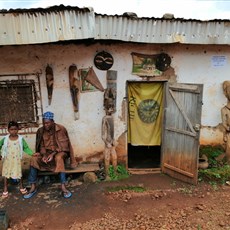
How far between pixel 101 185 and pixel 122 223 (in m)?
1.37

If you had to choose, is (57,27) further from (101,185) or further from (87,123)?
(101,185)

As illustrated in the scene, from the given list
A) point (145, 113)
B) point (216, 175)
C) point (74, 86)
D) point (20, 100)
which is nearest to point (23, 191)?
point (20, 100)

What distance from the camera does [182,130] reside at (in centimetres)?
628

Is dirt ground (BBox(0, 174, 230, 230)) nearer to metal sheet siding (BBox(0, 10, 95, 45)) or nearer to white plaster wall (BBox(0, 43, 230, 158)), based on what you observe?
white plaster wall (BBox(0, 43, 230, 158))

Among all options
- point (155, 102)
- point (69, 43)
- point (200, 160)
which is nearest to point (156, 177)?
point (200, 160)

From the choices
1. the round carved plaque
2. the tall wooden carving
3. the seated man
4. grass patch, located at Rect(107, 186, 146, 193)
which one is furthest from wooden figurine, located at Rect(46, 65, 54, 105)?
grass patch, located at Rect(107, 186, 146, 193)

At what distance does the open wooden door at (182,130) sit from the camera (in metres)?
6.00

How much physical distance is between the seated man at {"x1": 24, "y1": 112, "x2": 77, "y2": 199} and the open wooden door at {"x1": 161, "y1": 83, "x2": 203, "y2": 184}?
2402 millimetres

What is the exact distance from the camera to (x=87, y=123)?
6.68 metres

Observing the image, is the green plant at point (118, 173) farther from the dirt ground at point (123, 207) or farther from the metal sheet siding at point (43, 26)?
the metal sheet siding at point (43, 26)

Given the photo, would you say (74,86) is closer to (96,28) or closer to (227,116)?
(96,28)

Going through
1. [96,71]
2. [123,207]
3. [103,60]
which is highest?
[103,60]

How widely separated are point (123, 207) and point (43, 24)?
3.82 m

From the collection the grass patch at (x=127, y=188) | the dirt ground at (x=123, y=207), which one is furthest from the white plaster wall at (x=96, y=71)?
the dirt ground at (x=123, y=207)
